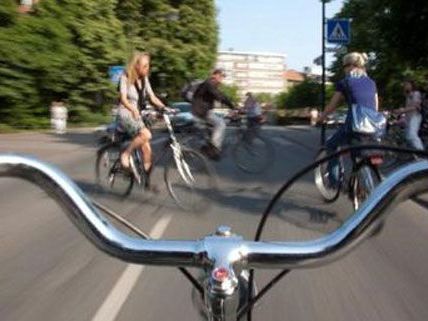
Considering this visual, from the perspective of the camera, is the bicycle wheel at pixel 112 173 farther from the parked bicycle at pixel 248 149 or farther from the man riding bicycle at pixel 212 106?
the parked bicycle at pixel 248 149

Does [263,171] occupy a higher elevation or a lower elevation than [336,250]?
lower

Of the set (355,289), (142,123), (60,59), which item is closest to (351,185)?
(355,289)

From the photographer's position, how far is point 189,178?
9656 millimetres

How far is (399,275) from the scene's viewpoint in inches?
210

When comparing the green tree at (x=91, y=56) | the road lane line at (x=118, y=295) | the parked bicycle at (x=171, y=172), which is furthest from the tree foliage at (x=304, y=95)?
the road lane line at (x=118, y=295)

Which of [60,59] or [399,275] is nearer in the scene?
[399,275]

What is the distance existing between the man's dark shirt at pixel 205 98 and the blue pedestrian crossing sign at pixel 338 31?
27.2 feet

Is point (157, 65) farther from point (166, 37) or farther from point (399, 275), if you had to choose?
point (399, 275)

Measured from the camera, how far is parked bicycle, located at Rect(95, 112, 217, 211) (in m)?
9.61

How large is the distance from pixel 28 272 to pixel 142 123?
454 centimetres

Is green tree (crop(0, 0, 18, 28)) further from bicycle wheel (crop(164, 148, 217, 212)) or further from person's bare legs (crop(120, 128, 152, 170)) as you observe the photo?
bicycle wheel (crop(164, 148, 217, 212))

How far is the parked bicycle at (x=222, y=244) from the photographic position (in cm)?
165

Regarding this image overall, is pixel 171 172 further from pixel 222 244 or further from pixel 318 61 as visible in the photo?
pixel 318 61

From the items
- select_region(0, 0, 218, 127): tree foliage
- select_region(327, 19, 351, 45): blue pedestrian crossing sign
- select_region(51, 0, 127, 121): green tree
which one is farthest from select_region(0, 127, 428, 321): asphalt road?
select_region(51, 0, 127, 121): green tree
